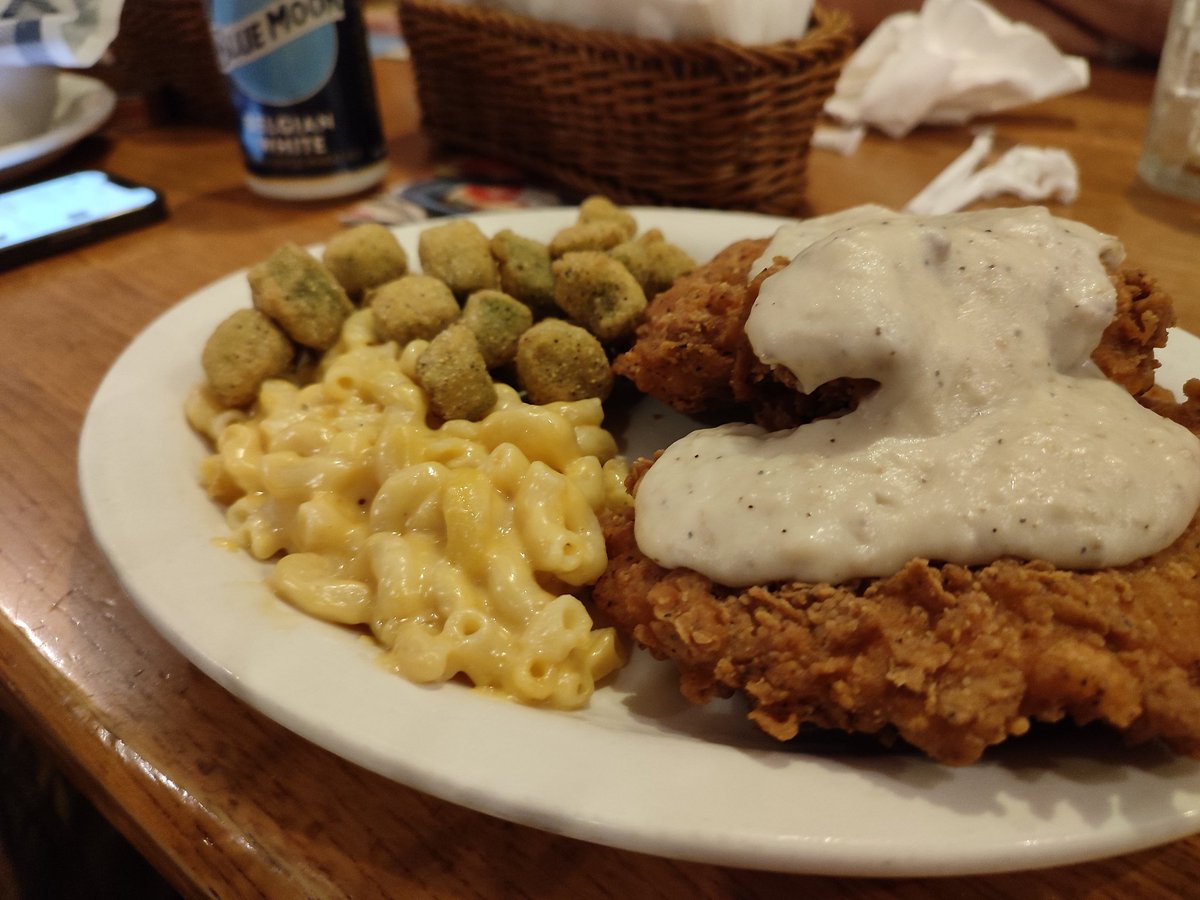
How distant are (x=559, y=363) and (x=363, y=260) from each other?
499 millimetres

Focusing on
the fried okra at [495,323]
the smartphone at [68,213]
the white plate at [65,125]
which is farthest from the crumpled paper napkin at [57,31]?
the fried okra at [495,323]

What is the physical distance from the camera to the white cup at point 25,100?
9.14 ft

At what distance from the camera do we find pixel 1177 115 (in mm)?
2676

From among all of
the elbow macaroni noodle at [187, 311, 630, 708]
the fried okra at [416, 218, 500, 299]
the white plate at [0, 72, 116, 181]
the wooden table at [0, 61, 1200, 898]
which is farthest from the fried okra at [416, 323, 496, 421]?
the white plate at [0, 72, 116, 181]

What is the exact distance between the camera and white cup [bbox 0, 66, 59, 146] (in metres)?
2.79

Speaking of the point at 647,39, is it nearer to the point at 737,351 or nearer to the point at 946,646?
the point at 737,351

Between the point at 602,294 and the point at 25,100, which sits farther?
the point at 25,100

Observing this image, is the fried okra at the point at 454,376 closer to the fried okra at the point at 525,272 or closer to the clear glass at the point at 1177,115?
the fried okra at the point at 525,272

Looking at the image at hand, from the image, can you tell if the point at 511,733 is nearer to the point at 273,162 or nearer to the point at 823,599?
the point at 823,599

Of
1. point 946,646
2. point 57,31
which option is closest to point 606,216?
point 946,646

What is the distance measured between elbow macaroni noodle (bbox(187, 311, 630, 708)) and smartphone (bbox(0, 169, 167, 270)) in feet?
4.30

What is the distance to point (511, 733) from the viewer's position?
957mm

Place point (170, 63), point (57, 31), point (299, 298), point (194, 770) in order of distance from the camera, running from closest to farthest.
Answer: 1. point (194, 770)
2. point (299, 298)
3. point (57, 31)
4. point (170, 63)

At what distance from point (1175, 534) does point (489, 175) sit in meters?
2.36
